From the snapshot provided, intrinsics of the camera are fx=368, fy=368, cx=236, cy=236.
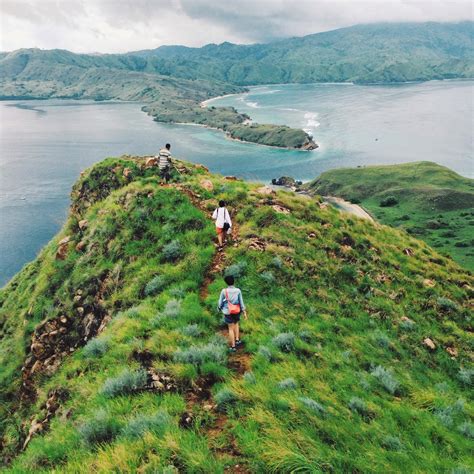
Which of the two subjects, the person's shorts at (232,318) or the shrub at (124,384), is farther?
the person's shorts at (232,318)

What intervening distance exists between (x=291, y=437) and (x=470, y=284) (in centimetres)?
2016

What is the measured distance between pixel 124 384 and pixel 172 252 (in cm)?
888

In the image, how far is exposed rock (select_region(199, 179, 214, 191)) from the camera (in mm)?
25016

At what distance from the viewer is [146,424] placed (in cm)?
841

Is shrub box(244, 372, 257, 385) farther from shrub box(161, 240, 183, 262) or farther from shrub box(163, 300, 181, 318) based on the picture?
shrub box(161, 240, 183, 262)

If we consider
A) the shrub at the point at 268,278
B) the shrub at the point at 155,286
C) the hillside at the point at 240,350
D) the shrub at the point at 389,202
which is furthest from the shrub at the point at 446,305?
the shrub at the point at 389,202

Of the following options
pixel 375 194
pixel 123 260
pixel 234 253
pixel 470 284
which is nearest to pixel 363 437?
pixel 234 253

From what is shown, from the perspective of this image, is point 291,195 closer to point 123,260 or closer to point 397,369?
point 123,260

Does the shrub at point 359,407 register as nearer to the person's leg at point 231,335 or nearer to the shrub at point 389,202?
the person's leg at point 231,335

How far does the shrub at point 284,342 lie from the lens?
39.4ft

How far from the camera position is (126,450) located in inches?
306

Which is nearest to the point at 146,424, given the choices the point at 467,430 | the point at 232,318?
the point at 232,318

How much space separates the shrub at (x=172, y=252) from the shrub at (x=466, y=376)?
12.8 meters

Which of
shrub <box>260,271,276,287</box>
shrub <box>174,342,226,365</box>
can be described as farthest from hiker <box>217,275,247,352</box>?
shrub <box>260,271,276,287</box>
